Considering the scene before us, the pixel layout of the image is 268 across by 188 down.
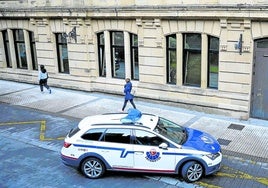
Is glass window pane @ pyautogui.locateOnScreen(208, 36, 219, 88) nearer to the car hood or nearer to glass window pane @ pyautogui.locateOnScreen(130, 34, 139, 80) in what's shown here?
glass window pane @ pyautogui.locateOnScreen(130, 34, 139, 80)

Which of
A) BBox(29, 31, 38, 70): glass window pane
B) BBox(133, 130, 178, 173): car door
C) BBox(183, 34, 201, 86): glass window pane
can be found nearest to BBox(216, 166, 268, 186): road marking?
BBox(133, 130, 178, 173): car door

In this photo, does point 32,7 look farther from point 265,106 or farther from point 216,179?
point 216,179

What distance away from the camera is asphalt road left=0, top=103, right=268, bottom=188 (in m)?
10.1

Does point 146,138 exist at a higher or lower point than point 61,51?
lower

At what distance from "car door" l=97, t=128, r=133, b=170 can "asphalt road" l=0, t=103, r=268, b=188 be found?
57 centimetres

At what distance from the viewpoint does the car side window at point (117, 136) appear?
10.1m

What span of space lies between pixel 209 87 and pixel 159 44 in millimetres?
3044

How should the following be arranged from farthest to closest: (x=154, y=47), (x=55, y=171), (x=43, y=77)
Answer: (x=43, y=77), (x=154, y=47), (x=55, y=171)

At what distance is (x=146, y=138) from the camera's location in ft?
33.0

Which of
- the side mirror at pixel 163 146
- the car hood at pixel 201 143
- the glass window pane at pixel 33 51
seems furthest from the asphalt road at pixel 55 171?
the glass window pane at pixel 33 51

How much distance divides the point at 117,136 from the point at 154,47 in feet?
25.6

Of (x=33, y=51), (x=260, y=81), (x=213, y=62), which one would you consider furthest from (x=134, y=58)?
(x=33, y=51)

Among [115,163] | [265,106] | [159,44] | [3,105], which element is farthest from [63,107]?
[265,106]

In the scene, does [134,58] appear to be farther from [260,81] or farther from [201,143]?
[201,143]
